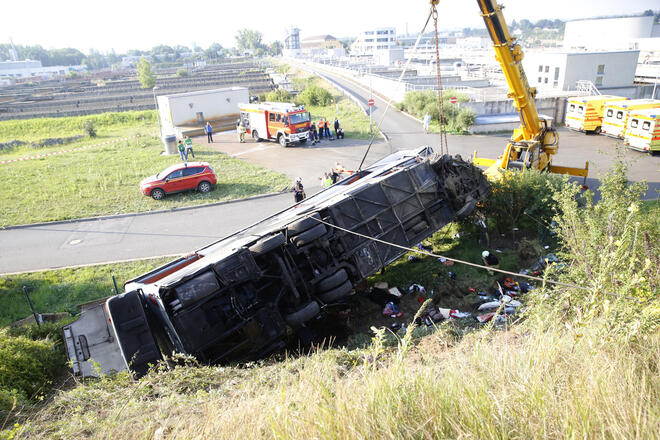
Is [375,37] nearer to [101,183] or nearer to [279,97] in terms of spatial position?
[279,97]

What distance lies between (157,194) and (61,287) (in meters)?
6.93

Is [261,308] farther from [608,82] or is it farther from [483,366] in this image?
[608,82]

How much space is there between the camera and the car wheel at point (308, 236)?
7.68 m

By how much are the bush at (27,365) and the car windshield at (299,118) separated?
63.3 ft

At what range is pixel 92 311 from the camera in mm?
7633

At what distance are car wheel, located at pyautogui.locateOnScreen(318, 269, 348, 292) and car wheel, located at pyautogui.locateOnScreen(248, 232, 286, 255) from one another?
1.17 meters

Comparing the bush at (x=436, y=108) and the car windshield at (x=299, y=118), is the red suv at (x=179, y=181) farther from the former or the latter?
the bush at (x=436, y=108)

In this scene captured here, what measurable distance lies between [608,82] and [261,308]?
3693 cm

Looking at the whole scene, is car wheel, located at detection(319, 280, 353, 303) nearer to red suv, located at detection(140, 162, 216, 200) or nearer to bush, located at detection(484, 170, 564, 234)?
bush, located at detection(484, 170, 564, 234)

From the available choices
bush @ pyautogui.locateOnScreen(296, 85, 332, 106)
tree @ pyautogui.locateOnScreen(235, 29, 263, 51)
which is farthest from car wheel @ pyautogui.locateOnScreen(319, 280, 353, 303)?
tree @ pyautogui.locateOnScreen(235, 29, 263, 51)

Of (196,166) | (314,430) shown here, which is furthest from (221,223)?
(314,430)

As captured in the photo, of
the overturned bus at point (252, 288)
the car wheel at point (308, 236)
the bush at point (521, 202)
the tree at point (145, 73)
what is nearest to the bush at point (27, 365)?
the overturned bus at point (252, 288)

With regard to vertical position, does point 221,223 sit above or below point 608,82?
below

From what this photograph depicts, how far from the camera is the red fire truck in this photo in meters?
24.4
